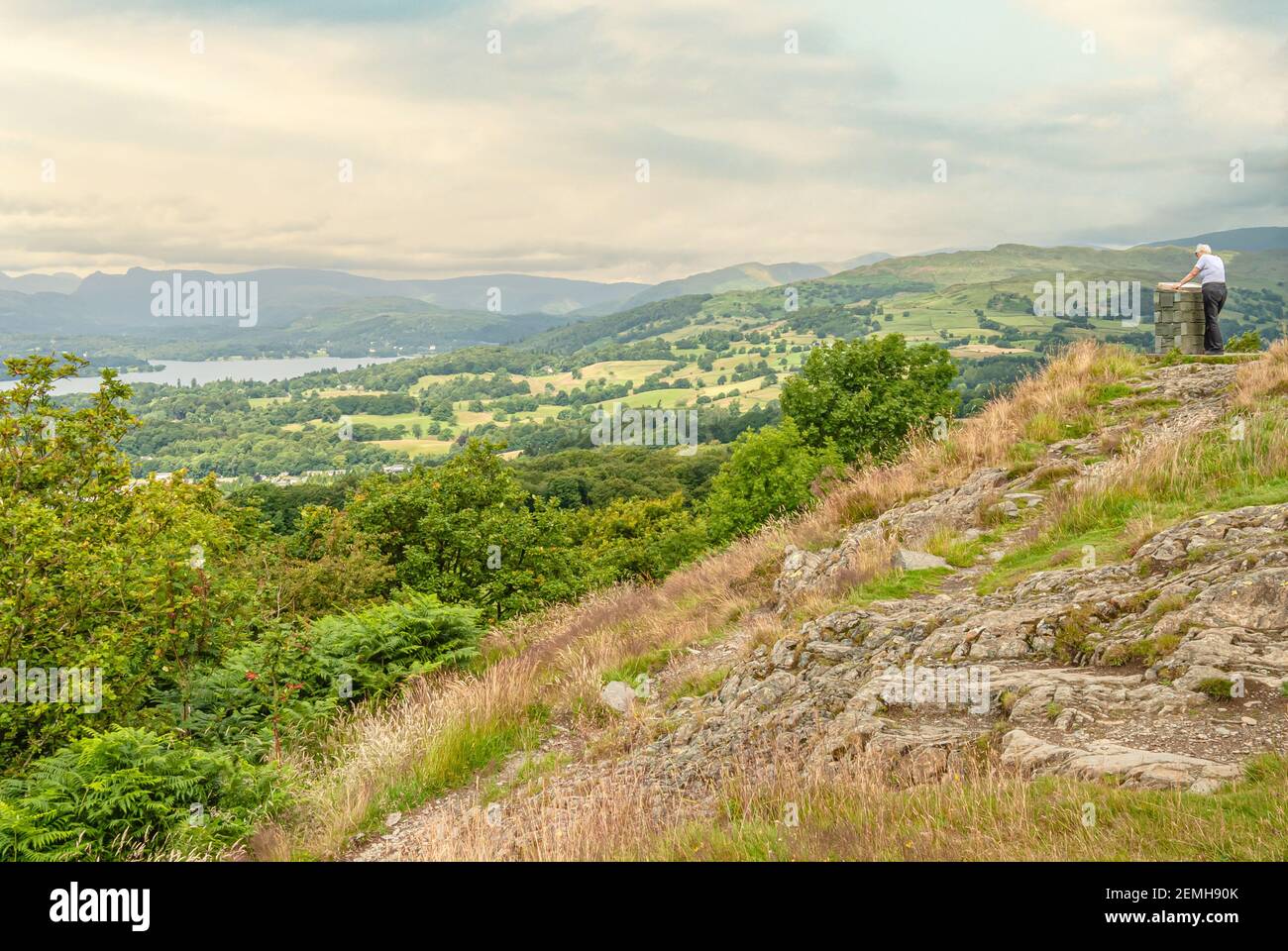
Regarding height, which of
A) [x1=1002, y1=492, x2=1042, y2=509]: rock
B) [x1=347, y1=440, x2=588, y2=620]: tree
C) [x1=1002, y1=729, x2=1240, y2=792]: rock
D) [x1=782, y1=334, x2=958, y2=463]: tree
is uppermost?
[x1=782, y1=334, x2=958, y2=463]: tree

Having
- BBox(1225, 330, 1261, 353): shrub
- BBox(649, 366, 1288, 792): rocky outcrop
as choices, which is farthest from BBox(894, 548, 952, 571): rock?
BBox(1225, 330, 1261, 353): shrub

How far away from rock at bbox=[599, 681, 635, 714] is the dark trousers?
615 inches

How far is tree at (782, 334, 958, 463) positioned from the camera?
36.8 m

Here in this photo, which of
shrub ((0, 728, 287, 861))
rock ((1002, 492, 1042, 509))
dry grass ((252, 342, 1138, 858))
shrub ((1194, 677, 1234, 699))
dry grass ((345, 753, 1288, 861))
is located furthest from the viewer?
rock ((1002, 492, 1042, 509))

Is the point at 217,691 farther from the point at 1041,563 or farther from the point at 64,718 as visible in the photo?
the point at 1041,563

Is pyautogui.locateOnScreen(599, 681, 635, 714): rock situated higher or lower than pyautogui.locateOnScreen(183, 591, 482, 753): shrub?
higher

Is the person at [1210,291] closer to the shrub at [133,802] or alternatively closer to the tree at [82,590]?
the shrub at [133,802]

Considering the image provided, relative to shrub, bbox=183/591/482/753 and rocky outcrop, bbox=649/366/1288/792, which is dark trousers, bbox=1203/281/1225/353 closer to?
rocky outcrop, bbox=649/366/1288/792

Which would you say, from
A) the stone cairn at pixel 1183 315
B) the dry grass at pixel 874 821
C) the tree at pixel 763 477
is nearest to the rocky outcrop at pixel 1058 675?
the dry grass at pixel 874 821
